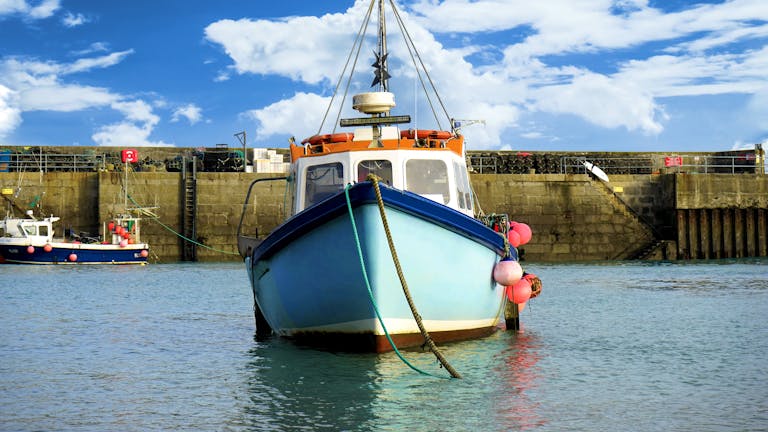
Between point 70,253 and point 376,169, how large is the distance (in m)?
28.1

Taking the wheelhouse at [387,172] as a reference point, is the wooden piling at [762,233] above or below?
below

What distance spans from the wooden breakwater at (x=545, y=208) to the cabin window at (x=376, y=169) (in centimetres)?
2716

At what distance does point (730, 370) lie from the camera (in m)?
11.5

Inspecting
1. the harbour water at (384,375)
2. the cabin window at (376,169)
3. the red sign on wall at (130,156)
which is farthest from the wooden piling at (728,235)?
the cabin window at (376,169)

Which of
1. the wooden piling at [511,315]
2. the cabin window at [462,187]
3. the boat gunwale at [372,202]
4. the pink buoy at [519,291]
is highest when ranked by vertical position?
the cabin window at [462,187]

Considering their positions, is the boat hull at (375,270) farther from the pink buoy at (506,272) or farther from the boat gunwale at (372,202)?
the pink buoy at (506,272)

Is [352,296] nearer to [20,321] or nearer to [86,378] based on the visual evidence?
[86,378]

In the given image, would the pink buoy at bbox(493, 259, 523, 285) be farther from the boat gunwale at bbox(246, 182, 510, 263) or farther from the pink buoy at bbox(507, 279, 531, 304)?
the pink buoy at bbox(507, 279, 531, 304)

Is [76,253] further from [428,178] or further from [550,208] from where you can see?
[428,178]

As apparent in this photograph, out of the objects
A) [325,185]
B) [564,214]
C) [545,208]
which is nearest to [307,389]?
[325,185]

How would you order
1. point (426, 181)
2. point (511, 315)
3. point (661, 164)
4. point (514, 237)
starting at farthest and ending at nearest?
point (661, 164), point (514, 237), point (511, 315), point (426, 181)

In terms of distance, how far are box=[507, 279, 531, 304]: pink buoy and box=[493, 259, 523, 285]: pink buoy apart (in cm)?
171

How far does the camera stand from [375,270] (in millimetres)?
10703

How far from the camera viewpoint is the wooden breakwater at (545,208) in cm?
3978
